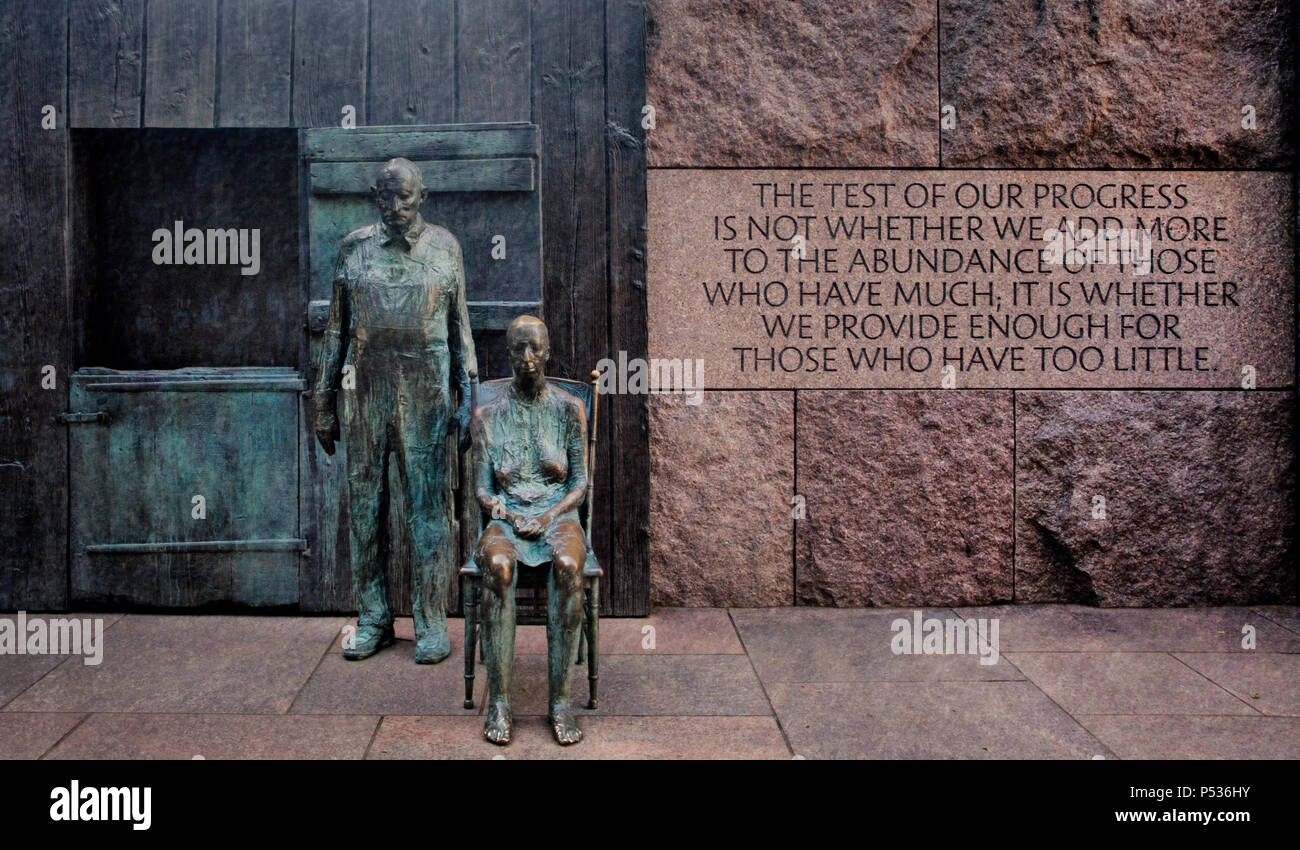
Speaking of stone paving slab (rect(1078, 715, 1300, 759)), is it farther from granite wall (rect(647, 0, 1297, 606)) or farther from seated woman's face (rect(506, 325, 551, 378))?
seated woman's face (rect(506, 325, 551, 378))

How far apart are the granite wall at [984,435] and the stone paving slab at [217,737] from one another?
2.06m

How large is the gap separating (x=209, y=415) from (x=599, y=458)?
204cm

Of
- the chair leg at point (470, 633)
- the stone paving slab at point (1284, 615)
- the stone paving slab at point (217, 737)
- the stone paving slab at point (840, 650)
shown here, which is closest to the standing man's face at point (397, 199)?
the chair leg at point (470, 633)

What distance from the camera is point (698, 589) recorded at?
5.35 meters

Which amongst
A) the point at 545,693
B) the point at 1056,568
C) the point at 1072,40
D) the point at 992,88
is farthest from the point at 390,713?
the point at 1072,40

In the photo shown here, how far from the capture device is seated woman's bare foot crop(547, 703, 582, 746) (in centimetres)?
356

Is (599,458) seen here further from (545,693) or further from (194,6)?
(194,6)

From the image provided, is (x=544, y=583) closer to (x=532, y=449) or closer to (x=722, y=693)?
(x=532, y=449)

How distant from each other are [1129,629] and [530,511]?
3.09 meters

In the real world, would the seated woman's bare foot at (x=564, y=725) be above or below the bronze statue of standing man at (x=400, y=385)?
below

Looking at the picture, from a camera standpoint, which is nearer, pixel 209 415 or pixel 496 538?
pixel 496 538

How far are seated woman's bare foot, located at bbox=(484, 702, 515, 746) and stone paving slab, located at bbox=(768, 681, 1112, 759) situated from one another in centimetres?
102

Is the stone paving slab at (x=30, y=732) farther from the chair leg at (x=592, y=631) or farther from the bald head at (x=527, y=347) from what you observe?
the bald head at (x=527, y=347)

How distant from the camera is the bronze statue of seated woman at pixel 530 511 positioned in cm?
365
